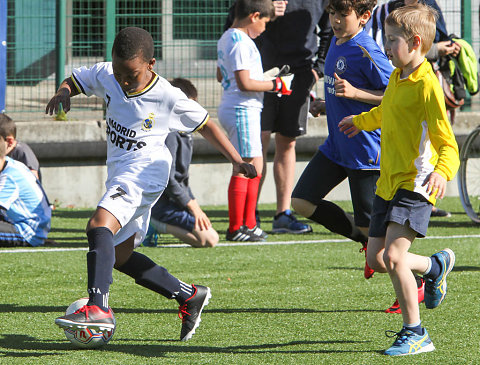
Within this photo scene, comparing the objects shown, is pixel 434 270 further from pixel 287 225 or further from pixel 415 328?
pixel 287 225

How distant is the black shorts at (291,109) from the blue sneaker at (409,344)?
4.35 metres

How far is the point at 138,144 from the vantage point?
446 centimetres

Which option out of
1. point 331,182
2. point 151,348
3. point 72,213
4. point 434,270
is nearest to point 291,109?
point 72,213

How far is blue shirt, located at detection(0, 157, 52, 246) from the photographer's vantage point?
23.6 feet

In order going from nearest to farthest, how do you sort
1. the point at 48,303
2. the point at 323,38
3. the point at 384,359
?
the point at 384,359 → the point at 48,303 → the point at 323,38

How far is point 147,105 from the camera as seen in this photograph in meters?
4.49

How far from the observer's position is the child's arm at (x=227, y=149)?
4.42m

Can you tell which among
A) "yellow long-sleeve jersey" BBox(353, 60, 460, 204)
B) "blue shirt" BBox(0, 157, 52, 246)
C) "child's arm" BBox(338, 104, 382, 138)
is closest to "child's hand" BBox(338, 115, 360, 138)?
"child's arm" BBox(338, 104, 382, 138)

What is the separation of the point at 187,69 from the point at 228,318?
5799 millimetres

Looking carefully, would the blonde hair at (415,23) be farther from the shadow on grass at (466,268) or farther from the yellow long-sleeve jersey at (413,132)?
the shadow on grass at (466,268)

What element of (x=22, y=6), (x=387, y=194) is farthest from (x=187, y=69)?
(x=387, y=194)

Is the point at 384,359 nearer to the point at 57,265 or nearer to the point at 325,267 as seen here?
the point at 325,267

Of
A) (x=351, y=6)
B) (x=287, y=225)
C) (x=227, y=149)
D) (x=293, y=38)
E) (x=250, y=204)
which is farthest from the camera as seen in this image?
(x=293, y=38)

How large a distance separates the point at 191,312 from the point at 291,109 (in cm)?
406
